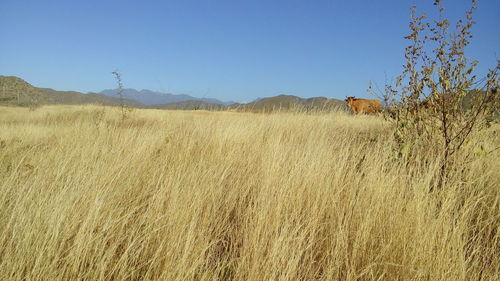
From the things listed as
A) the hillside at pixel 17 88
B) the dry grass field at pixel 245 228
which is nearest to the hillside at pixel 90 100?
the hillside at pixel 17 88

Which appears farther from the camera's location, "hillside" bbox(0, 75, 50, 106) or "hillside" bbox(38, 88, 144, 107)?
"hillside" bbox(0, 75, 50, 106)

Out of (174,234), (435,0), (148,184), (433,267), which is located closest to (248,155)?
(148,184)

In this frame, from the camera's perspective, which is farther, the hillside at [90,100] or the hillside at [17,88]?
the hillside at [17,88]

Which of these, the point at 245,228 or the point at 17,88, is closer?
the point at 245,228

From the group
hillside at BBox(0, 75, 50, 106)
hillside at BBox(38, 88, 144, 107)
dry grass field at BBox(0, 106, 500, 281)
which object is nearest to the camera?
dry grass field at BBox(0, 106, 500, 281)

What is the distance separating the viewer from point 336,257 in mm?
1416

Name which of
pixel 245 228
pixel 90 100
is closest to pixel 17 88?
pixel 90 100

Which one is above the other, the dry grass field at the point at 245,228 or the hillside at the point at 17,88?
the hillside at the point at 17,88

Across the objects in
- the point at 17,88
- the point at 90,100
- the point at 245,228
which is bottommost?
the point at 245,228

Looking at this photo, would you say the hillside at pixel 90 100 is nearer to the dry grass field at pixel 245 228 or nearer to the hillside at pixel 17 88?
the hillside at pixel 17 88

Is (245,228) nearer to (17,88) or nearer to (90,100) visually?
(90,100)

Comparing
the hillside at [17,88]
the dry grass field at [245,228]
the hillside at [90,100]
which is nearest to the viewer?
the dry grass field at [245,228]

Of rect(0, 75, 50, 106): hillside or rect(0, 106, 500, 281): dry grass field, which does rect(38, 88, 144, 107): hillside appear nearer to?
rect(0, 75, 50, 106): hillside

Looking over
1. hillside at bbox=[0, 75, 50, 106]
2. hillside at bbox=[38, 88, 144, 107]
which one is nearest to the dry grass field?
hillside at bbox=[38, 88, 144, 107]
